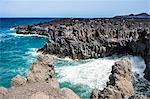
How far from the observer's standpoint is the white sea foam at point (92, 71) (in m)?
20.8

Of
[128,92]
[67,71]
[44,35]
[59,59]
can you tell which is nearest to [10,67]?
[59,59]

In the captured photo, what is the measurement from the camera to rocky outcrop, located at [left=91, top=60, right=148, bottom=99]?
29.0 ft

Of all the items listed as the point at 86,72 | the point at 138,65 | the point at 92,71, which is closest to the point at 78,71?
the point at 86,72

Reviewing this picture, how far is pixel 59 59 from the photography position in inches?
1192

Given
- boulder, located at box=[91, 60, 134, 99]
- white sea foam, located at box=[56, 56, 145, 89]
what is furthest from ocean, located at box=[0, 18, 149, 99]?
boulder, located at box=[91, 60, 134, 99]

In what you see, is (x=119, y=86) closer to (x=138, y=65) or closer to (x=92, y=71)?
(x=92, y=71)

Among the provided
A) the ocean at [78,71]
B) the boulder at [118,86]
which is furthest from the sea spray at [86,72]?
the boulder at [118,86]

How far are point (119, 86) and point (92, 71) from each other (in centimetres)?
1426

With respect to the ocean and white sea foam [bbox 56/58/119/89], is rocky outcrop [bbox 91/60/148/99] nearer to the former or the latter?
the ocean

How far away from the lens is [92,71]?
931 inches

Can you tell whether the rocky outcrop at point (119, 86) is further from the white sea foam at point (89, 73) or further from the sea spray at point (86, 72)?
the white sea foam at point (89, 73)

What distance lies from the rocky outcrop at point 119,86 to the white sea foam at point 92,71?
28.3 ft

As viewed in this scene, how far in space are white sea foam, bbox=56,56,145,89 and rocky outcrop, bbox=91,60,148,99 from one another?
28.3 ft

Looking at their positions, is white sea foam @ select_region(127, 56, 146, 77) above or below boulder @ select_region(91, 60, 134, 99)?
below
